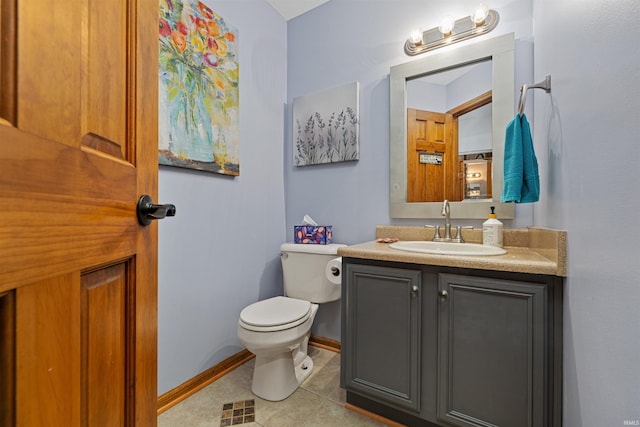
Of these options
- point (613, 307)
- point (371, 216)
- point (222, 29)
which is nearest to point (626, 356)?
point (613, 307)

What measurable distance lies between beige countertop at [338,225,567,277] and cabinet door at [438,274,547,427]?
7cm

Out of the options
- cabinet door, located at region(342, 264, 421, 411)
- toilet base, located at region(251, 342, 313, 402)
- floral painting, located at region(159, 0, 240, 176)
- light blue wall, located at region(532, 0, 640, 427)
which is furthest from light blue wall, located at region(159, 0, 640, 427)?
cabinet door, located at region(342, 264, 421, 411)

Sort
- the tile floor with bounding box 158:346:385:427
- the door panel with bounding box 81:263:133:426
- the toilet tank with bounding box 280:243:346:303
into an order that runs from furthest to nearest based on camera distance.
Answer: the toilet tank with bounding box 280:243:346:303
the tile floor with bounding box 158:346:385:427
the door panel with bounding box 81:263:133:426

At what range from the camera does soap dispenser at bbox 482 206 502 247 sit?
140 centimetres

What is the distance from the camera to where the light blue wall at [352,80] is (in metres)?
1.80

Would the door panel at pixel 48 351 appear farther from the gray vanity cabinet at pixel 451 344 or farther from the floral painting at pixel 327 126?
the floral painting at pixel 327 126

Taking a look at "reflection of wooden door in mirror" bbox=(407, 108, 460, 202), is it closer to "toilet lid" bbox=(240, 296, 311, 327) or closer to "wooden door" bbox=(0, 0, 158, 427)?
"toilet lid" bbox=(240, 296, 311, 327)

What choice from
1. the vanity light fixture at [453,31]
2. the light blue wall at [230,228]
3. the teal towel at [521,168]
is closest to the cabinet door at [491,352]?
the teal towel at [521,168]

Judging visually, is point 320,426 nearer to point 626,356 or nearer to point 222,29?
point 626,356

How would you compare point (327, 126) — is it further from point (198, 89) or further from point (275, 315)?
point (275, 315)

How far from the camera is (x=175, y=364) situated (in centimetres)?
146

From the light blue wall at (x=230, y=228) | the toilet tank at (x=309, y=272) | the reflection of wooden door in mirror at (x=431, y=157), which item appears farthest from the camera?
the toilet tank at (x=309, y=272)

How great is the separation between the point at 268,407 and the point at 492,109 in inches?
77.6

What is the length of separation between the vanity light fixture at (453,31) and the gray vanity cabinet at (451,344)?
4.38 feet
